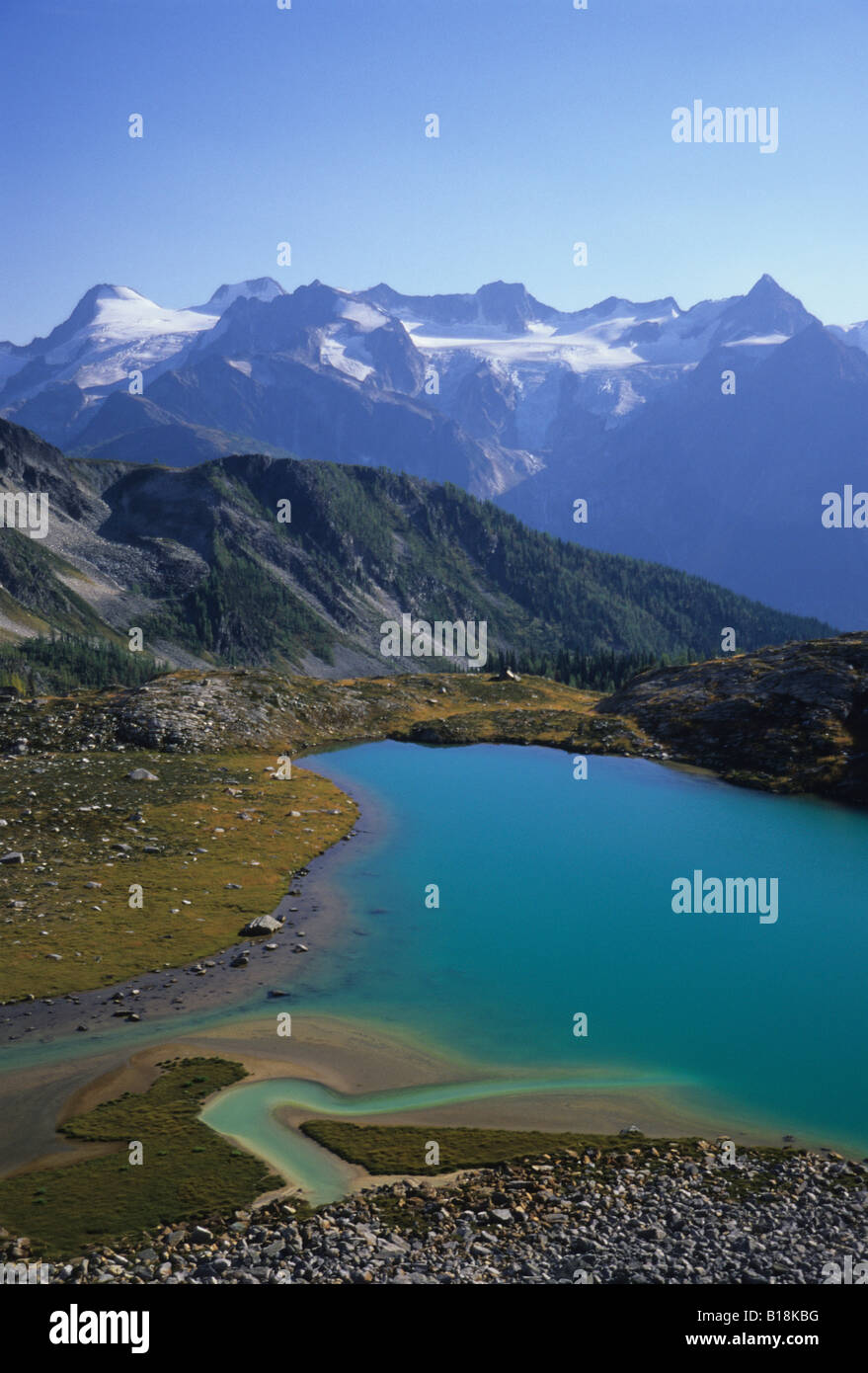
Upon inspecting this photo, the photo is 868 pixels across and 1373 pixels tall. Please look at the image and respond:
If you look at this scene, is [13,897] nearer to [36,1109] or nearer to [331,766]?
[36,1109]

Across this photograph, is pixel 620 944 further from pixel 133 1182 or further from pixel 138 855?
pixel 138 855

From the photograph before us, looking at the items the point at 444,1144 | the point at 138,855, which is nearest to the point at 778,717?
the point at 138,855

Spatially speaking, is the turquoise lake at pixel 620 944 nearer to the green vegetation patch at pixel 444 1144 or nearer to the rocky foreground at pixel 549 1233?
the green vegetation patch at pixel 444 1144

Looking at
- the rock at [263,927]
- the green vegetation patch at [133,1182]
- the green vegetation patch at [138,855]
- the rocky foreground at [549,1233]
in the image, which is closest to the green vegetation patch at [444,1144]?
the rocky foreground at [549,1233]

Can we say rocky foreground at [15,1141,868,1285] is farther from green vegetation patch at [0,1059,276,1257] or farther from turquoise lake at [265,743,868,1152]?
turquoise lake at [265,743,868,1152]

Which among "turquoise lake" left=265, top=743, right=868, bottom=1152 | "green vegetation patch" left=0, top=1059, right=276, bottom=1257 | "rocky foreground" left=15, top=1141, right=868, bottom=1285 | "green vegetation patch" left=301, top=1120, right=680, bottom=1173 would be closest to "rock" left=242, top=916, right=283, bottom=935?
"turquoise lake" left=265, top=743, right=868, bottom=1152
